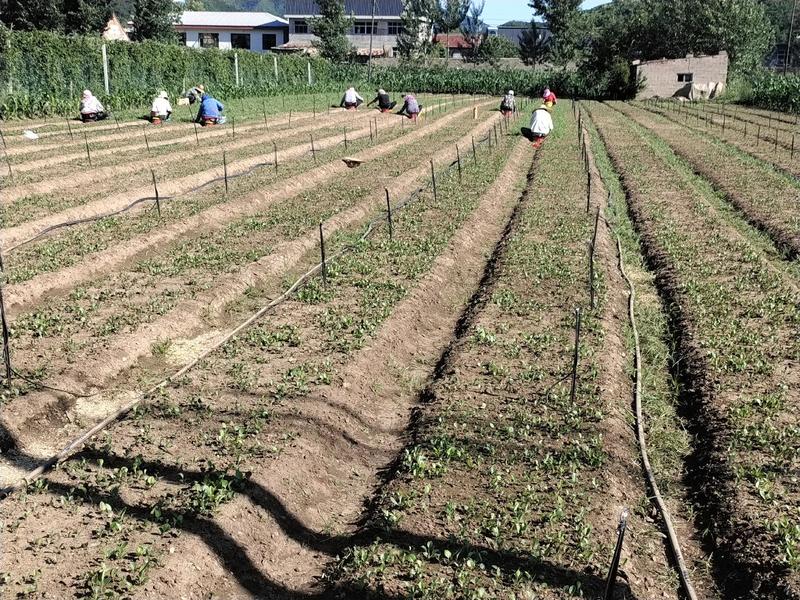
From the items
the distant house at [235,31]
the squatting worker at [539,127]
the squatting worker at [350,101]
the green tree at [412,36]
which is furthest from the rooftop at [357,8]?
the squatting worker at [539,127]

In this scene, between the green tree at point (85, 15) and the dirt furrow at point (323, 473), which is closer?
the dirt furrow at point (323, 473)

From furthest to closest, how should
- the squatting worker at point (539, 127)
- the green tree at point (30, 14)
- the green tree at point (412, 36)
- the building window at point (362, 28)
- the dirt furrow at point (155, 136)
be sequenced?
the building window at point (362, 28), the green tree at point (412, 36), the green tree at point (30, 14), the squatting worker at point (539, 127), the dirt furrow at point (155, 136)

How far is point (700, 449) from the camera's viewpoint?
21.4 feet

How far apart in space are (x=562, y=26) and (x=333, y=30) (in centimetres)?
2368

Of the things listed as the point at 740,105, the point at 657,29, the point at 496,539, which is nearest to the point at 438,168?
the point at 496,539

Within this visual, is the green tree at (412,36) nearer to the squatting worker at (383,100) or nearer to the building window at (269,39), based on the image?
the building window at (269,39)

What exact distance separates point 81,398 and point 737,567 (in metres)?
5.62

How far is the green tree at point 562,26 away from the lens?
76000mm

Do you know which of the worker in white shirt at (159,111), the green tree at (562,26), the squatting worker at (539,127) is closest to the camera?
the squatting worker at (539,127)

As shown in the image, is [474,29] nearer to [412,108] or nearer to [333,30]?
[333,30]

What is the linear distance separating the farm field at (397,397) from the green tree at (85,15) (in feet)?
119

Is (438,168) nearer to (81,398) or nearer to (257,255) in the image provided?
(257,255)

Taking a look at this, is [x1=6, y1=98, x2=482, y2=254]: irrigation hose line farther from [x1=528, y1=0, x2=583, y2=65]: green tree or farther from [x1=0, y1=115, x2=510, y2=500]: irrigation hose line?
[x1=528, y1=0, x2=583, y2=65]: green tree

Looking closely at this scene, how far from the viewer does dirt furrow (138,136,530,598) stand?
494 centimetres
